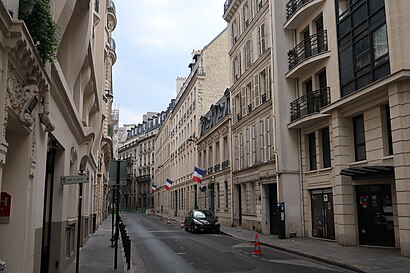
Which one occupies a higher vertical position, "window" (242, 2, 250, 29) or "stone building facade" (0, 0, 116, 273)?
"window" (242, 2, 250, 29)

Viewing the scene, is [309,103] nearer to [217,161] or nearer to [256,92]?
[256,92]

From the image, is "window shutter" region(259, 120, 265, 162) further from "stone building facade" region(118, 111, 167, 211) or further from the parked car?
"stone building facade" region(118, 111, 167, 211)

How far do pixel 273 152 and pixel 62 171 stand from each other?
14.1m

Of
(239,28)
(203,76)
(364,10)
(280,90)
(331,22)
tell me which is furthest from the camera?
(203,76)

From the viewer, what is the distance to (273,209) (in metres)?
24.0

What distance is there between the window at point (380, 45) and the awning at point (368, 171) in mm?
3777

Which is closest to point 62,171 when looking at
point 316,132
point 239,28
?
point 316,132

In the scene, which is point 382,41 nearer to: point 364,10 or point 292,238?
point 364,10

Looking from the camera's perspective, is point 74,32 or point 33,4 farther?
point 74,32

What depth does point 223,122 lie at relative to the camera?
3319 cm

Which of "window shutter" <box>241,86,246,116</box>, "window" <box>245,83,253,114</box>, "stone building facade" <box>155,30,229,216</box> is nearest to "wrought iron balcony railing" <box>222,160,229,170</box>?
"window shutter" <box>241,86,246,116</box>

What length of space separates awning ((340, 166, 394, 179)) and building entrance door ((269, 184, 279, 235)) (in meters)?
7.18

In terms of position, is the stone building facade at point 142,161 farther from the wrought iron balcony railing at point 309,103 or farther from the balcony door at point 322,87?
the balcony door at point 322,87

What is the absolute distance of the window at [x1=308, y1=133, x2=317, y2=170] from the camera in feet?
69.1
